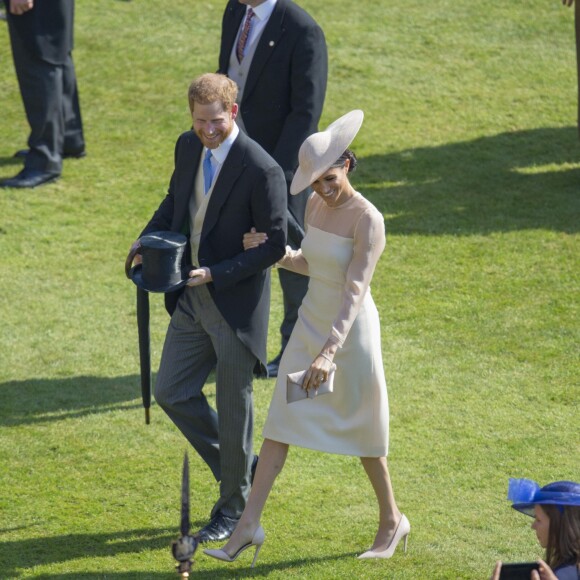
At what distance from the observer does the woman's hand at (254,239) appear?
18.4 ft

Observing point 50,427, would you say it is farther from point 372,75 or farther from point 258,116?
point 372,75

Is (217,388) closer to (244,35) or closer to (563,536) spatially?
(563,536)

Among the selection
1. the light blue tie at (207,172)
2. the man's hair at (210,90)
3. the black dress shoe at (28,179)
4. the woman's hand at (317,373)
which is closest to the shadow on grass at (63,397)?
the light blue tie at (207,172)

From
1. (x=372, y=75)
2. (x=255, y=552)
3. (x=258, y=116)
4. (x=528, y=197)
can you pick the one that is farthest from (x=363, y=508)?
(x=372, y=75)

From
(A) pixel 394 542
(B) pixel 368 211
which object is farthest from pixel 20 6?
(A) pixel 394 542

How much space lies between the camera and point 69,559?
19.0ft

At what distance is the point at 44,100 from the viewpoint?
1037cm

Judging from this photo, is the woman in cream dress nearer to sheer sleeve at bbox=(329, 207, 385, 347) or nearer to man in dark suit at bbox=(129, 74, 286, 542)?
sheer sleeve at bbox=(329, 207, 385, 347)

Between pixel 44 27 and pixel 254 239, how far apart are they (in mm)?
5290

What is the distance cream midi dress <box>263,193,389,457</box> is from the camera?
216 inches

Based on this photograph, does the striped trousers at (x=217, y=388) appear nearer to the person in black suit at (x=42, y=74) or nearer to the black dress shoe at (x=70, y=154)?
the person in black suit at (x=42, y=74)

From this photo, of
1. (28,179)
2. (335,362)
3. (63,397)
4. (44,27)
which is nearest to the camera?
(335,362)

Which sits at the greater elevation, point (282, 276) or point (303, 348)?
point (303, 348)

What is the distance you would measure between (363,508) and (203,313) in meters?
1.27
